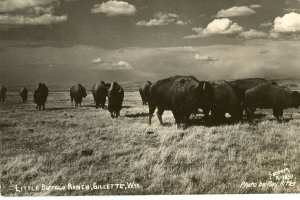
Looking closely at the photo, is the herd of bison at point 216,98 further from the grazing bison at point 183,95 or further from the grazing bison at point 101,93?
the grazing bison at point 101,93

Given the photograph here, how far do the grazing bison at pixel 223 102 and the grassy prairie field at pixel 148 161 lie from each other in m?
0.76

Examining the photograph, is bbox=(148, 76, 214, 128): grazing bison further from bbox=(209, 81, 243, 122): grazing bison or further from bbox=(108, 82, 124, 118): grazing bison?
bbox=(108, 82, 124, 118): grazing bison

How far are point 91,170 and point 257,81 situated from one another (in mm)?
4251

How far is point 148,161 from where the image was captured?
7.00 metres

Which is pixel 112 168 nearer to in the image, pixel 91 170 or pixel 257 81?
pixel 91 170

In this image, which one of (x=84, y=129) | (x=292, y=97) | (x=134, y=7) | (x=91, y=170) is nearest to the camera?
(x=91, y=170)

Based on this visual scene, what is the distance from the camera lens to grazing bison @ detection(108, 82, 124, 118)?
11.0 m

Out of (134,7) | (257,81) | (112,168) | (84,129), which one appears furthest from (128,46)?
(257,81)

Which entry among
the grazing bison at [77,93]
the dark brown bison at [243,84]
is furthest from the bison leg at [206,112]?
the grazing bison at [77,93]

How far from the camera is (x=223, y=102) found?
8852 mm

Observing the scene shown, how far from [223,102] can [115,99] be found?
323cm

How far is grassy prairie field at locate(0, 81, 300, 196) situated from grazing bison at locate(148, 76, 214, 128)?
510 mm

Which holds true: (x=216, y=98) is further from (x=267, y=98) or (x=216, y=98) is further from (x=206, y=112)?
(x=267, y=98)

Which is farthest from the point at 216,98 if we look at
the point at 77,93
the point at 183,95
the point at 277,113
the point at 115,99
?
the point at 77,93
